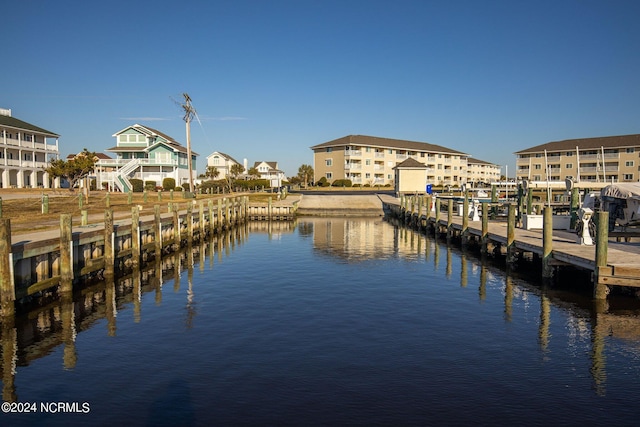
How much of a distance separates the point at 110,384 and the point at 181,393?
1.81 m

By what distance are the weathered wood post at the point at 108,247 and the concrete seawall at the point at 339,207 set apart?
136ft

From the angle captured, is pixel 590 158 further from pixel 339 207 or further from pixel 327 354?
pixel 327 354

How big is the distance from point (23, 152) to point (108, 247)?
6702cm

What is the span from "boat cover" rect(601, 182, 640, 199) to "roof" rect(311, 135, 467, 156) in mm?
83958

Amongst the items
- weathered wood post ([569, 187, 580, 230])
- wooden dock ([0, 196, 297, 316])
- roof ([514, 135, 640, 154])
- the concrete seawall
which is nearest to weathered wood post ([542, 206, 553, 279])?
weathered wood post ([569, 187, 580, 230])

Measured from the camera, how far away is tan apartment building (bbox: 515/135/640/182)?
3716 inches

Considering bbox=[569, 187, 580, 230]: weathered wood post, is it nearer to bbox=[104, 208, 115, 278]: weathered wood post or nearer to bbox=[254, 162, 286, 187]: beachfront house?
bbox=[104, 208, 115, 278]: weathered wood post

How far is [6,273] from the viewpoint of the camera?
1466cm

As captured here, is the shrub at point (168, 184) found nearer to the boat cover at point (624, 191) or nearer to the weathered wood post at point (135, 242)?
the weathered wood post at point (135, 242)

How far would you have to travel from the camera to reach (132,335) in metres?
14.9

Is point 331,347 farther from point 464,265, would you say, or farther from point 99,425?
point 464,265

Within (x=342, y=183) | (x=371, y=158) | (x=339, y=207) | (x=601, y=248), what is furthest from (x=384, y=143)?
(x=601, y=248)

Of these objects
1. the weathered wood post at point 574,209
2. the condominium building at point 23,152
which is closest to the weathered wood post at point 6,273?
the weathered wood post at point 574,209

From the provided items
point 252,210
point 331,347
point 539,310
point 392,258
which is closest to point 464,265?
point 392,258
